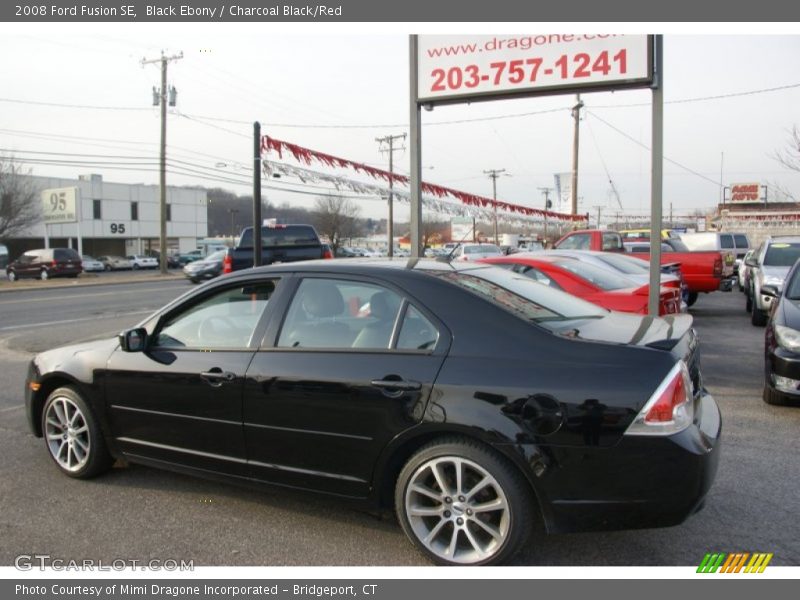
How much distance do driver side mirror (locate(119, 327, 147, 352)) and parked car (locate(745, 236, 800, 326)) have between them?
10.7m

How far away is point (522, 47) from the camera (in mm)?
8289

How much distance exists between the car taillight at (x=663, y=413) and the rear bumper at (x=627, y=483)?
3cm

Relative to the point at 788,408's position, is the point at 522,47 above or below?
above

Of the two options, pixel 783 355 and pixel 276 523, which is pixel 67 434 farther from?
pixel 783 355

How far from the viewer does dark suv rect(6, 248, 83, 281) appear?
1394 inches

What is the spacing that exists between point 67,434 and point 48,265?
35.0 metres

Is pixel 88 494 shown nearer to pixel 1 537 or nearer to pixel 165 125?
pixel 1 537

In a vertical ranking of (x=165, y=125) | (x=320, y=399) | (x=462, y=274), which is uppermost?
(x=165, y=125)

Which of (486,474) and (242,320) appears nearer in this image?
(486,474)

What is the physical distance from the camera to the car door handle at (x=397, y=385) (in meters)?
3.27

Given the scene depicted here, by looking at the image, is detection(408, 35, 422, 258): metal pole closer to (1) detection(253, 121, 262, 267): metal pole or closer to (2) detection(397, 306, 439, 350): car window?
(1) detection(253, 121, 262, 267): metal pole

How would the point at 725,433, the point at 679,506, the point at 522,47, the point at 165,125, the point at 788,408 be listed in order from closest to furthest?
the point at 679,506 → the point at 725,433 → the point at 788,408 → the point at 522,47 → the point at 165,125

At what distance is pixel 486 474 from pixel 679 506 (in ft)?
2.84
